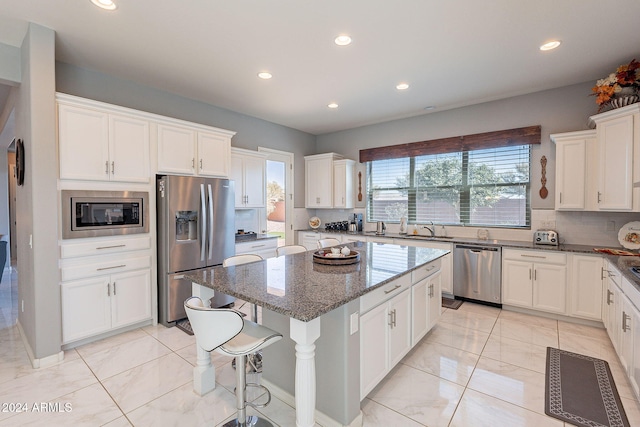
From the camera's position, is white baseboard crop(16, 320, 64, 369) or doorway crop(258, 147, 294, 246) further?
doorway crop(258, 147, 294, 246)

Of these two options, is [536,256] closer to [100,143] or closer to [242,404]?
[242,404]

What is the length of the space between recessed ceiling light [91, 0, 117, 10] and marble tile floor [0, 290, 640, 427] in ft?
9.47

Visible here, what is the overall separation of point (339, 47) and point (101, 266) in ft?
10.5

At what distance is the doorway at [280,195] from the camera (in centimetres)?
552

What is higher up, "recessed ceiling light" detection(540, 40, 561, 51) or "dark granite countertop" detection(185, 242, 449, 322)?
"recessed ceiling light" detection(540, 40, 561, 51)

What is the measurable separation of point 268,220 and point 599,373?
467cm

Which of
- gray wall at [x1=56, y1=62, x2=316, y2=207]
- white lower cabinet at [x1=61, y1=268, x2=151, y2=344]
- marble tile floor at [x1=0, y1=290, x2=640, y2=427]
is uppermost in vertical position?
gray wall at [x1=56, y1=62, x2=316, y2=207]

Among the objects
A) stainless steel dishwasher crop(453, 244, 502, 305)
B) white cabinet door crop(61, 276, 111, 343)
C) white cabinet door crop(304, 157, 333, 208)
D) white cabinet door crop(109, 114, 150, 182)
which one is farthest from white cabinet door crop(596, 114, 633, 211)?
white cabinet door crop(61, 276, 111, 343)

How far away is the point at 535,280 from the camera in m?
3.58

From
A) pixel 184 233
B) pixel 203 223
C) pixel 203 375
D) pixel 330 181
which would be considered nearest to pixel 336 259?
pixel 203 375

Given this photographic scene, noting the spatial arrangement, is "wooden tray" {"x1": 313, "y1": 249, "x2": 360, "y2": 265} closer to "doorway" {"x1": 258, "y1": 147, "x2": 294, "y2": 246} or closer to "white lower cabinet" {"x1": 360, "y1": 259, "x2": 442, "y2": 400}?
"white lower cabinet" {"x1": 360, "y1": 259, "x2": 442, "y2": 400}

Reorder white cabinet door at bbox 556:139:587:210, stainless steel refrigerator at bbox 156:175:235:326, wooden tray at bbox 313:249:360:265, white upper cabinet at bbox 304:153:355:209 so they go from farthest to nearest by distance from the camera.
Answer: white upper cabinet at bbox 304:153:355:209, white cabinet door at bbox 556:139:587:210, stainless steel refrigerator at bbox 156:175:235:326, wooden tray at bbox 313:249:360:265

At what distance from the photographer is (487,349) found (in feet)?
9.31

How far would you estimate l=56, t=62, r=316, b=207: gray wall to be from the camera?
3223mm
